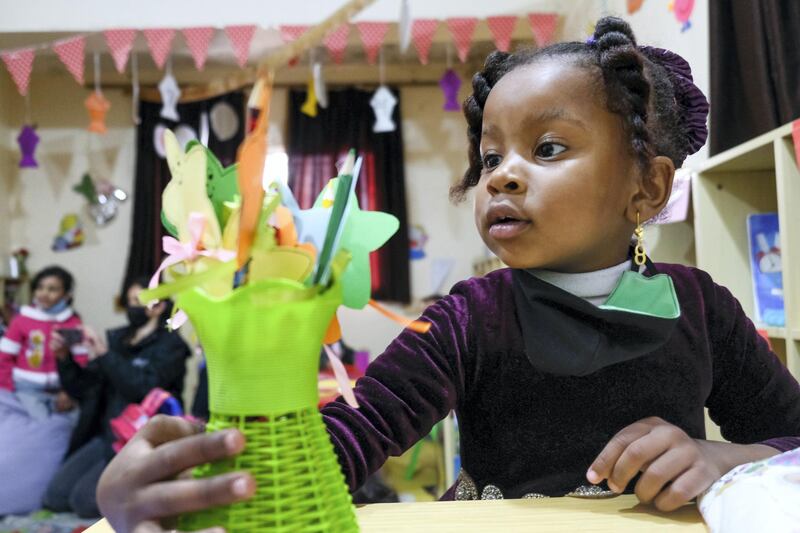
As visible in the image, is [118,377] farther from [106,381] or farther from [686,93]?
[686,93]

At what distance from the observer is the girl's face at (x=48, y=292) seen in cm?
366

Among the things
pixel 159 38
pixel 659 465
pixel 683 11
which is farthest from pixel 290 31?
pixel 659 465

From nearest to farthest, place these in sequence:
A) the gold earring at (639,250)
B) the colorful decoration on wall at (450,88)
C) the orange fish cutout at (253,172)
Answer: the orange fish cutout at (253,172) < the gold earring at (639,250) < the colorful decoration on wall at (450,88)

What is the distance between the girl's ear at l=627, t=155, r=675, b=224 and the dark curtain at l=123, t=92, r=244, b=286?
4087 millimetres

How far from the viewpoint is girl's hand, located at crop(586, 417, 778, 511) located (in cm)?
54

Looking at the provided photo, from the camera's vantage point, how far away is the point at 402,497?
10.5ft

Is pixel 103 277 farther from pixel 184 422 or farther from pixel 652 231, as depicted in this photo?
pixel 184 422

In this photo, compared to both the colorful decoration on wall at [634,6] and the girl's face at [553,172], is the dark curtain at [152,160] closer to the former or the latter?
the colorful decoration on wall at [634,6]

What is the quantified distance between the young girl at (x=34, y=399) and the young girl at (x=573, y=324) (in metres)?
2.99

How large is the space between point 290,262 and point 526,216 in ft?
1.18

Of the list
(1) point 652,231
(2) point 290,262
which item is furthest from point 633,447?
(1) point 652,231

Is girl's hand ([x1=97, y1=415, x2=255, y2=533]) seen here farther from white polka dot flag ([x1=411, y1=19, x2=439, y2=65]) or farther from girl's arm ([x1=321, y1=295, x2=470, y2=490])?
white polka dot flag ([x1=411, y1=19, x2=439, y2=65])

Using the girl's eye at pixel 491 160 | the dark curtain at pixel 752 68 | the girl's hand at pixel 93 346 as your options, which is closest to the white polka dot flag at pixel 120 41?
the girl's hand at pixel 93 346

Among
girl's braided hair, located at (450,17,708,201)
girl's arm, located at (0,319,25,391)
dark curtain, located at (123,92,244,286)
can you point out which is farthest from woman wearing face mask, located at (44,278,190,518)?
girl's braided hair, located at (450,17,708,201)
